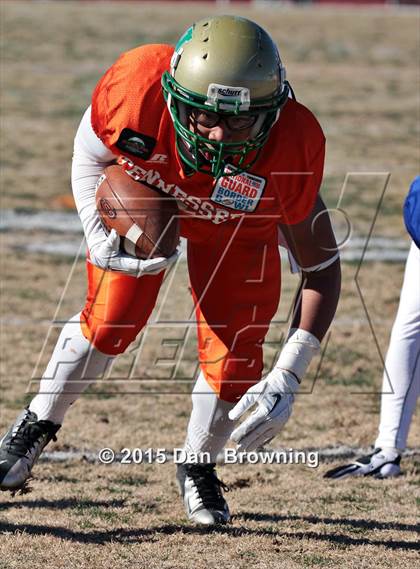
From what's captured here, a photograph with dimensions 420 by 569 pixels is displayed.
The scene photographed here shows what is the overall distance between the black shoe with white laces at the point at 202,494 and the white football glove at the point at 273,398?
41 centimetres

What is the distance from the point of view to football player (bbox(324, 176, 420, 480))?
4180 mm

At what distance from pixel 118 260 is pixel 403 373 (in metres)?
1.40

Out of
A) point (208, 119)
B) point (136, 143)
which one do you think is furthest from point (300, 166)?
point (136, 143)

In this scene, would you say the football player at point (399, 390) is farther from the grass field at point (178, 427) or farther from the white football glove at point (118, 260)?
the white football glove at point (118, 260)

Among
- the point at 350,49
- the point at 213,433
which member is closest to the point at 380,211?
the point at 213,433

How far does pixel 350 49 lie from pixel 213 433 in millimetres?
14977

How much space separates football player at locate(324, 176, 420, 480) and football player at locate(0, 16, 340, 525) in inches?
27.1

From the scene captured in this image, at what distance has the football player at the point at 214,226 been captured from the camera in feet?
10.6

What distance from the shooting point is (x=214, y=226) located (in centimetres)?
356

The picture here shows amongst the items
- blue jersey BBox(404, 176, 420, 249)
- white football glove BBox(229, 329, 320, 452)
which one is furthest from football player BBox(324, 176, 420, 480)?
white football glove BBox(229, 329, 320, 452)

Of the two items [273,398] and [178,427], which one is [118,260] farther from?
[178,427]

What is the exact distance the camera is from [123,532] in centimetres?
356

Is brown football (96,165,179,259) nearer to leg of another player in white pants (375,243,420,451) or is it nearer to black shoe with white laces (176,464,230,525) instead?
black shoe with white laces (176,464,230,525)

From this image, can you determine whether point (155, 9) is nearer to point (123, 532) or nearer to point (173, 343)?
point (173, 343)
